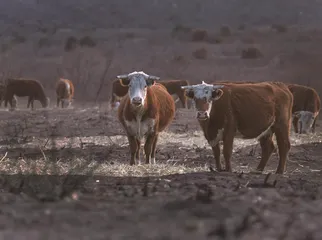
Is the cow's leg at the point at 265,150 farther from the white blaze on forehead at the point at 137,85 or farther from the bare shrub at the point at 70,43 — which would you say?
the bare shrub at the point at 70,43

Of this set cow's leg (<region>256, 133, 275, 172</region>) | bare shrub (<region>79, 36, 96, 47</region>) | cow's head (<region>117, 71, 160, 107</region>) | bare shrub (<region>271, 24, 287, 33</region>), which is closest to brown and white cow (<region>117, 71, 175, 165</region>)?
cow's head (<region>117, 71, 160, 107</region>)

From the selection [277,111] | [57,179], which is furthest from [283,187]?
[277,111]

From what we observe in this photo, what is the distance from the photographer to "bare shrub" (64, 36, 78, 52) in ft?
171

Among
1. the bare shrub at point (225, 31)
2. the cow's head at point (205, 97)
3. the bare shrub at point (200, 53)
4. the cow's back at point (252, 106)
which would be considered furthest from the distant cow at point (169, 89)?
the bare shrub at point (225, 31)

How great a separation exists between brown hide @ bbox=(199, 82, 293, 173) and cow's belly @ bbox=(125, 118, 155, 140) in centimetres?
151

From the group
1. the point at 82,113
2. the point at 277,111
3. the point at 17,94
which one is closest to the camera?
the point at 277,111

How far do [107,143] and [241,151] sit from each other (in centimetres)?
304

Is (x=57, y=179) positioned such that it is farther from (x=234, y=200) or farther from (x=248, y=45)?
(x=248, y=45)

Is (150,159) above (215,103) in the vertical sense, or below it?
below

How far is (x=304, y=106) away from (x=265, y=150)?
1176cm

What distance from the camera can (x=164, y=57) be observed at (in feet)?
157

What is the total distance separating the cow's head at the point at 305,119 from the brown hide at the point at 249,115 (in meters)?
10.8

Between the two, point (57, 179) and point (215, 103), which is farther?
point (215, 103)

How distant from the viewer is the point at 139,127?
12.2 meters
